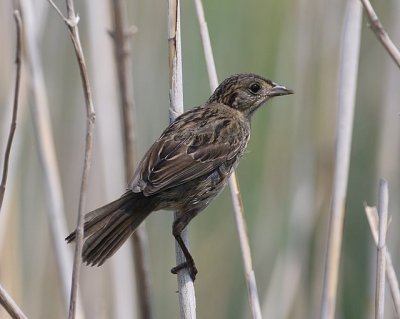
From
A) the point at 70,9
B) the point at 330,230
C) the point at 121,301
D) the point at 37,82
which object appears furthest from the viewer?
the point at 121,301

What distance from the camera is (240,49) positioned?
3359mm

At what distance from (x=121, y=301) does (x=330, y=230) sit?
0.91m

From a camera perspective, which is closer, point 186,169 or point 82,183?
point 82,183

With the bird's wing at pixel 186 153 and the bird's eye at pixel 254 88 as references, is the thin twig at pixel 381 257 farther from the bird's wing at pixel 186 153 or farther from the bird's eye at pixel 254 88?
the bird's eye at pixel 254 88

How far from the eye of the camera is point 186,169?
7.67ft

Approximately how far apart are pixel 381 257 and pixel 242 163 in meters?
1.55

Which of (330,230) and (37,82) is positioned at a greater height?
(37,82)

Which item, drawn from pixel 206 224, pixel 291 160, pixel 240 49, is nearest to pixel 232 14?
pixel 240 49

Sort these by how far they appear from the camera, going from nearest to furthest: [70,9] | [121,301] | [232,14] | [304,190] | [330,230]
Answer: [70,9], [330,230], [121,301], [304,190], [232,14]

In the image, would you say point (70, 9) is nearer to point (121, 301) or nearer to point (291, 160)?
point (121, 301)

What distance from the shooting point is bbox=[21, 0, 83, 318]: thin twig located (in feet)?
8.20

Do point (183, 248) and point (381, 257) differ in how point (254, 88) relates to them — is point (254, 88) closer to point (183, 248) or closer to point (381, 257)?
point (183, 248)

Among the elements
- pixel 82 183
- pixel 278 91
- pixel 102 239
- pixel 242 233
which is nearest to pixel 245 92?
pixel 278 91

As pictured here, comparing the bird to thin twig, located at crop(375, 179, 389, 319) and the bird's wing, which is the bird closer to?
the bird's wing
